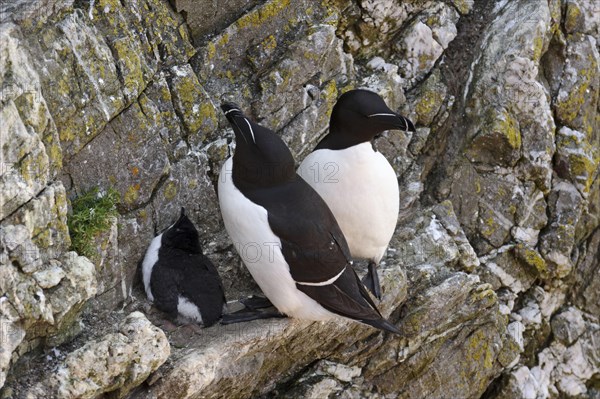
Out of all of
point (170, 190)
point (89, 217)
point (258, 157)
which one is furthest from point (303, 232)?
point (89, 217)

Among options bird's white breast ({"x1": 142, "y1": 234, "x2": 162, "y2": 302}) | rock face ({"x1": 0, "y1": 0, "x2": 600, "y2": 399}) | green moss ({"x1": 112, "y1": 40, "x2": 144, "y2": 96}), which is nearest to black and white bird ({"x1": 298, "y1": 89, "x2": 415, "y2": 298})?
rock face ({"x1": 0, "y1": 0, "x2": 600, "y2": 399})

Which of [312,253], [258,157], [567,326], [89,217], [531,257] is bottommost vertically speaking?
[567,326]

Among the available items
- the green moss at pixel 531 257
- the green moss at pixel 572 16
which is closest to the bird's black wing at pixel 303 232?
the green moss at pixel 531 257

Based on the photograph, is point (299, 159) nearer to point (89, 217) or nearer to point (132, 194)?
point (132, 194)

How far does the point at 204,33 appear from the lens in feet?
21.2

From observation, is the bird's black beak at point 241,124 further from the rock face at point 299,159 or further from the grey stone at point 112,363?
the grey stone at point 112,363

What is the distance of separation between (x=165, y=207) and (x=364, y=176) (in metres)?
1.38

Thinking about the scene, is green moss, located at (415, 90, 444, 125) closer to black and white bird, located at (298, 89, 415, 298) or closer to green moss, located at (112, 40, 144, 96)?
black and white bird, located at (298, 89, 415, 298)

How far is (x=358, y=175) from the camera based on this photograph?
6.00m

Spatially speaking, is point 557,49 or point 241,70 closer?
point 241,70

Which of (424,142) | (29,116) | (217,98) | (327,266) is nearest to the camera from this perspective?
(29,116)

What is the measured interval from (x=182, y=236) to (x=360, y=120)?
56.4 inches

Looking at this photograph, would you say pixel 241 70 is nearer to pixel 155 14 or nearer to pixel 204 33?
pixel 204 33

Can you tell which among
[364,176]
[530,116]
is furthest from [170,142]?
[530,116]
